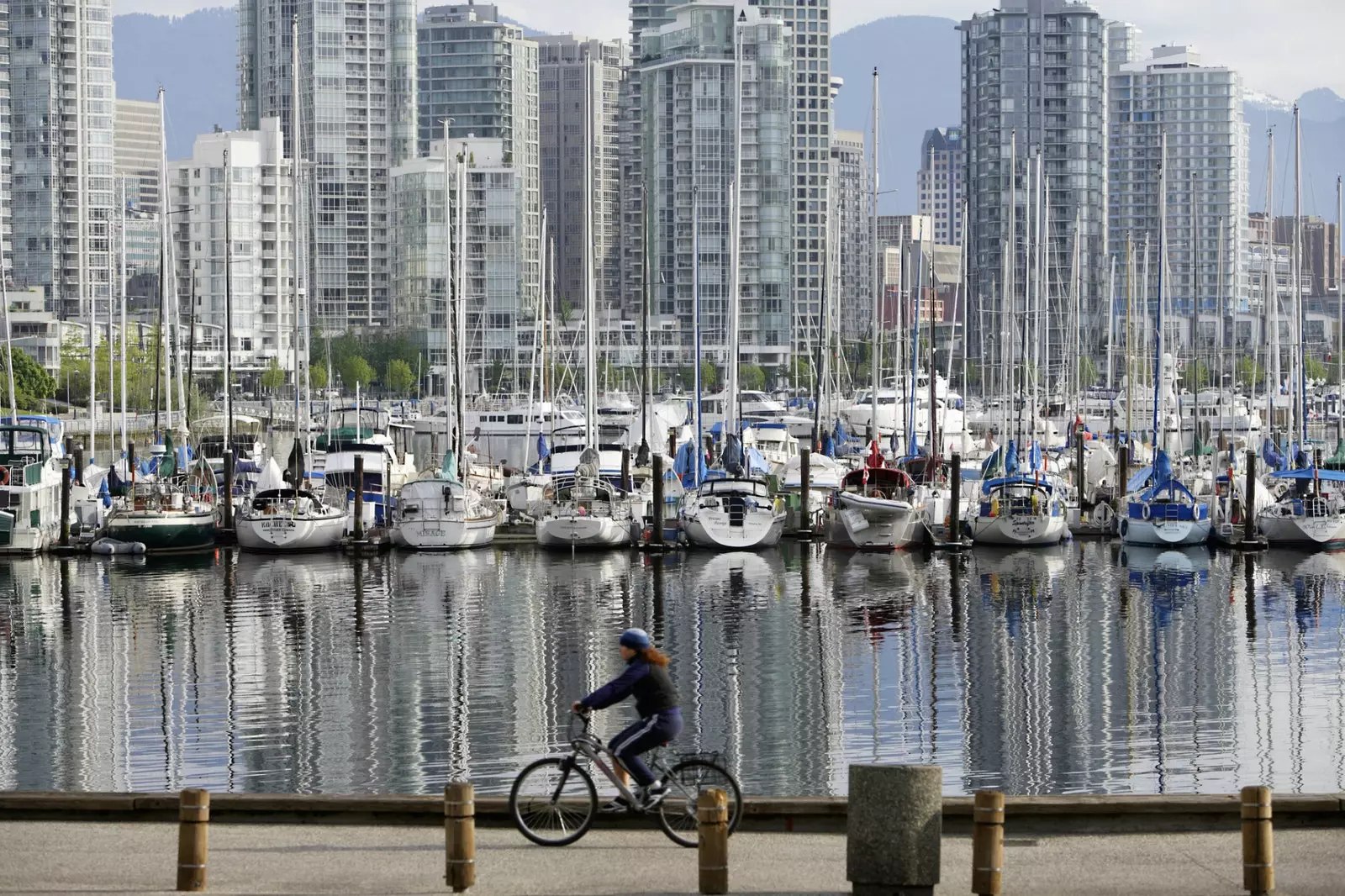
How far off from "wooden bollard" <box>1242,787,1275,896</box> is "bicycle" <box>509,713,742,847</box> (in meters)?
4.40

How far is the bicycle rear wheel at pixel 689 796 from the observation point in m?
18.1

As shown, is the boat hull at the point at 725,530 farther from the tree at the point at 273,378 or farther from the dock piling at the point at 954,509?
the tree at the point at 273,378

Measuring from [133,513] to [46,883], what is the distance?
4459 cm

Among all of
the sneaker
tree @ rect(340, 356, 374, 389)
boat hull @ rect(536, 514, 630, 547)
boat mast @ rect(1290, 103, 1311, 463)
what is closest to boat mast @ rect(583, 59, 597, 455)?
boat hull @ rect(536, 514, 630, 547)

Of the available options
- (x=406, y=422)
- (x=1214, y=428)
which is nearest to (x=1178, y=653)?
(x=1214, y=428)

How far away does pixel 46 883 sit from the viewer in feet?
54.5

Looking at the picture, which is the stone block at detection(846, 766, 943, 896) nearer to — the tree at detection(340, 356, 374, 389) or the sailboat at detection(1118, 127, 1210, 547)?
the sailboat at detection(1118, 127, 1210, 547)

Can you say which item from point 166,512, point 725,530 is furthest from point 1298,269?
point 166,512

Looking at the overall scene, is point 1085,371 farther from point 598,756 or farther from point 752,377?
point 598,756

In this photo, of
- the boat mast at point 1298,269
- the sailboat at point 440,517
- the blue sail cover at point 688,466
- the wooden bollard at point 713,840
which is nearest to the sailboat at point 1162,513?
the blue sail cover at point 688,466

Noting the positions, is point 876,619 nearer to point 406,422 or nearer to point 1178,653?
point 1178,653

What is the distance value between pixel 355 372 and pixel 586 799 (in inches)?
6345

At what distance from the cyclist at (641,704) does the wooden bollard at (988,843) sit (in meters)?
3.49

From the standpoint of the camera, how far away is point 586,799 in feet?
60.2
